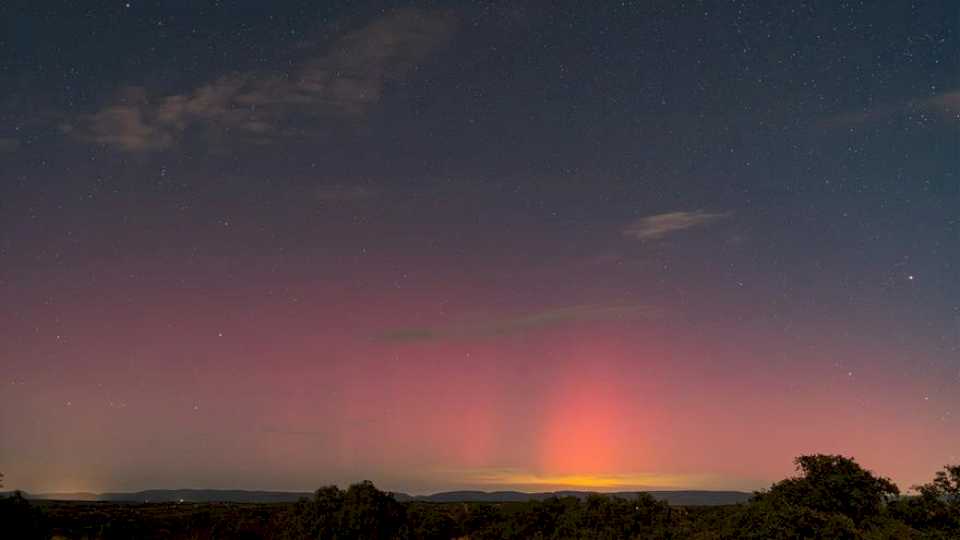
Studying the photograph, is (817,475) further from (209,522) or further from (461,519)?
(209,522)

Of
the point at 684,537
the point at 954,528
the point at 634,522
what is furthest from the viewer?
the point at 634,522

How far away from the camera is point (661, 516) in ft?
134

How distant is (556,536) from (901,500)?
16.7 m

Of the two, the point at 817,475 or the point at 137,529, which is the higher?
the point at 817,475

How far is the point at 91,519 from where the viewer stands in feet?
314

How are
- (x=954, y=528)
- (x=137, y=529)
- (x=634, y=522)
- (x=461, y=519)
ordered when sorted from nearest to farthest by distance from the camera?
(x=954, y=528)
(x=634, y=522)
(x=461, y=519)
(x=137, y=529)

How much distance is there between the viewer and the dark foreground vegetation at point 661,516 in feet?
87.9

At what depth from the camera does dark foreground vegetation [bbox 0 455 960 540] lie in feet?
87.9

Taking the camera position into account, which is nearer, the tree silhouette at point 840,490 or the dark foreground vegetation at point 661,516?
the dark foreground vegetation at point 661,516

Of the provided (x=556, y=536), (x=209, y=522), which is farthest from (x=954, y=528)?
(x=209, y=522)

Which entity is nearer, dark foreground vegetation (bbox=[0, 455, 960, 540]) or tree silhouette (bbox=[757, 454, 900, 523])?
dark foreground vegetation (bbox=[0, 455, 960, 540])

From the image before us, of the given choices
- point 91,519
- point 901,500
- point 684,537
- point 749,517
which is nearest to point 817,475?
point 901,500

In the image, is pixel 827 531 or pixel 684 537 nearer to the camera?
pixel 827 531

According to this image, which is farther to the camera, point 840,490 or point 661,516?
point 661,516
